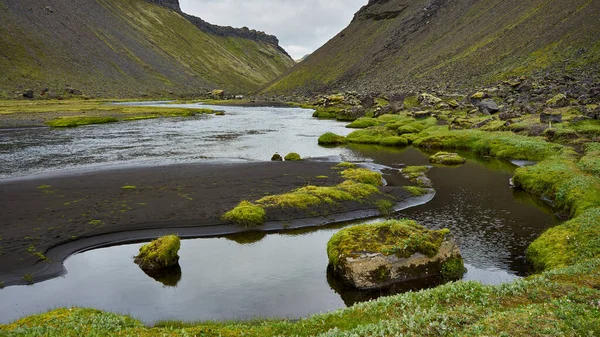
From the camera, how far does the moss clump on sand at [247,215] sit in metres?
29.9

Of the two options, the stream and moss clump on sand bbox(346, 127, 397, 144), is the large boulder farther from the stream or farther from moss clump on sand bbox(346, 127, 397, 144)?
moss clump on sand bbox(346, 127, 397, 144)

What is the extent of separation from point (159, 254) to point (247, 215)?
817 cm

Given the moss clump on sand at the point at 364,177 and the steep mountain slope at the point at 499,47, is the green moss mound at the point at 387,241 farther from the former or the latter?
the steep mountain slope at the point at 499,47

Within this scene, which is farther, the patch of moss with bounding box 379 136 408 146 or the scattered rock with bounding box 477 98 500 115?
the scattered rock with bounding box 477 98 500 115

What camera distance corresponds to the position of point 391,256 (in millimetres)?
21812

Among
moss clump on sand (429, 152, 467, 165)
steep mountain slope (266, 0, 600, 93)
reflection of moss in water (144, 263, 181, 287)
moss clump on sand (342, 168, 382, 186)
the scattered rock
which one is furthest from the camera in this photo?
steep mountain slope (266, 0, 600, 93)

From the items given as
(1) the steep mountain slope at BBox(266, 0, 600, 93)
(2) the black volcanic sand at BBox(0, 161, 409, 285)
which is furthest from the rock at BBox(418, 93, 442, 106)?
(2) the black volcanic sand at BBox(0, 161, 409, 285)

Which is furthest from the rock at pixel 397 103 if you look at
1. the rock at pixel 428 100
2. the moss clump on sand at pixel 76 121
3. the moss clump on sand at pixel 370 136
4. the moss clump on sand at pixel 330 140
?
the moss clump on sand at pixel 76 121

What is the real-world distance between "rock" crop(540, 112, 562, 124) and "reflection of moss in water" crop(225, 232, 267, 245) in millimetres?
54592

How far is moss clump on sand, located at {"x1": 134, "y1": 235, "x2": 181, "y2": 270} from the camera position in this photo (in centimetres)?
2314

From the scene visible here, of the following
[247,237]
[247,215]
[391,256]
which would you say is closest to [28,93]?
[247,215]

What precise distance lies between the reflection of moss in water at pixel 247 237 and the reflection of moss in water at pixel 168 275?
16.8 feet

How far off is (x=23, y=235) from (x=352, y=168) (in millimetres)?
31075

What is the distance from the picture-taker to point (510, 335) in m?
10.4
